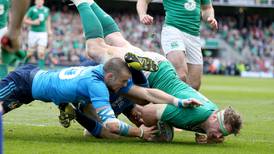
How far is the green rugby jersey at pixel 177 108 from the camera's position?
7.46 metres

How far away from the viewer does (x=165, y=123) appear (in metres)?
7.79

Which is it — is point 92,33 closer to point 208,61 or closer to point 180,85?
point 180,85

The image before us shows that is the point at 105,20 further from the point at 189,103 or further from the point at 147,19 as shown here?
the point at 189,103

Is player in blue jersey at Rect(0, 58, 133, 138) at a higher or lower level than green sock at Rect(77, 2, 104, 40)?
lower

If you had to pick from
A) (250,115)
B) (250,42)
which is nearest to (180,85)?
(250,115)

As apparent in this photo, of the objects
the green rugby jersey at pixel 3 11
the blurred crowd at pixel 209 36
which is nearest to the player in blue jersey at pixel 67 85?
the green rugby jersey at pixel 3 11

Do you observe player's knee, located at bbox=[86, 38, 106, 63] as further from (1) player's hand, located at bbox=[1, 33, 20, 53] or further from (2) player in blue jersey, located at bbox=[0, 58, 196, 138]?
(1) player's hand, located at bbox=[1, 33, 20, 53]

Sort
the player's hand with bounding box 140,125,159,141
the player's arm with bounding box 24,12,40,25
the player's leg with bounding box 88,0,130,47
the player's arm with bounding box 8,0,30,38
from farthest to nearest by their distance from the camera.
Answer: the player's arm with bounding box 24,12,40,25 < the player's leg with bounding box 88,0,130,47 < the player's hand with bounding box 140,125,159,141 < the player's arm with bounding box 8,0,30,38

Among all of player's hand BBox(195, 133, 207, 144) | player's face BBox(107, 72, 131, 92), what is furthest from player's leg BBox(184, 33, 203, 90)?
player's face BBox(107, 72, 131, 92)

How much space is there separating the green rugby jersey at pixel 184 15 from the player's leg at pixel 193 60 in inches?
4.4

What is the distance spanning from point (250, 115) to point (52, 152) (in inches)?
253

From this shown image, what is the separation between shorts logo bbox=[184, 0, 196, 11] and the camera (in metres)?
10.8

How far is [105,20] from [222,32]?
4360 cm

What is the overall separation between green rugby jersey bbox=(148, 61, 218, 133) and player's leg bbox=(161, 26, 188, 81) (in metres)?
1.69
